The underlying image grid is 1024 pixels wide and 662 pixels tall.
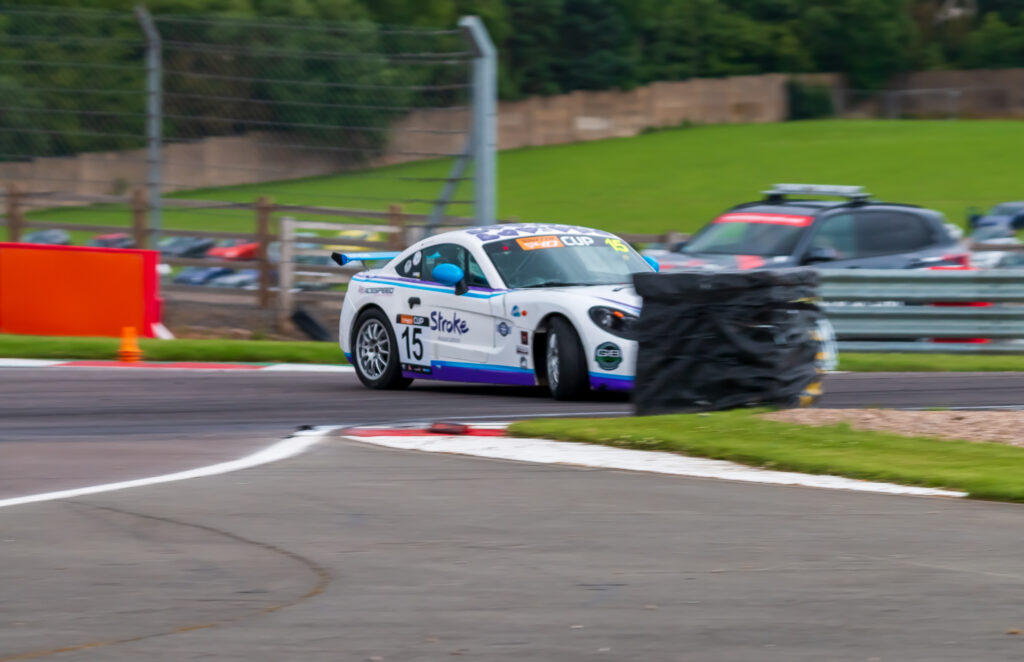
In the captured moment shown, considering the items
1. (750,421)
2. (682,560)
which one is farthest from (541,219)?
(682,560)

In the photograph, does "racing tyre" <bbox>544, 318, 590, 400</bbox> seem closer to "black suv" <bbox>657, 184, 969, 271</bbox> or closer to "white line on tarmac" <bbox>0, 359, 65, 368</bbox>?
"black suv" <bbox>657, 184, 969, 271</bbox>

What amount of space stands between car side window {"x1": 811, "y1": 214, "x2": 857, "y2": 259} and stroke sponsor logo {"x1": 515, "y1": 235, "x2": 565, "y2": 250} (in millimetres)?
4889

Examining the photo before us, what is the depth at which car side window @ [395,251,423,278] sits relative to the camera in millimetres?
12477

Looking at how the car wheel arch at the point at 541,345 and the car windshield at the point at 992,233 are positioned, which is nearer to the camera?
the car wheel arch at the point at 541,345

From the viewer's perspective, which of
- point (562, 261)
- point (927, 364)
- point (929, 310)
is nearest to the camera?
point (562, 261)

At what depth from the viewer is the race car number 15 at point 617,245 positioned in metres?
12.2

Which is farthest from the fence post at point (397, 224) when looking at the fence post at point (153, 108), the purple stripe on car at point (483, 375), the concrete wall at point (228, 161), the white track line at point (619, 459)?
the white track line at point (619, 459)

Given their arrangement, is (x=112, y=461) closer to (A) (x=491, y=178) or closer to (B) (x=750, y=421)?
(B) (x=750, y=421)

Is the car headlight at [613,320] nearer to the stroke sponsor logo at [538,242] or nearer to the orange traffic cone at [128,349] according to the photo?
the stroke sponsor logo at [538,242]

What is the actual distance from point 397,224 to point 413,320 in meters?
6.81

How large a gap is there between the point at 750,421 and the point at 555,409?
2092 millimetres

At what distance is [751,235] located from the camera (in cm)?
1636

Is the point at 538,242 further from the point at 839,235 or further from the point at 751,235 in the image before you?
the point at 839,235

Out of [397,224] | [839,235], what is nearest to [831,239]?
[839,235]
